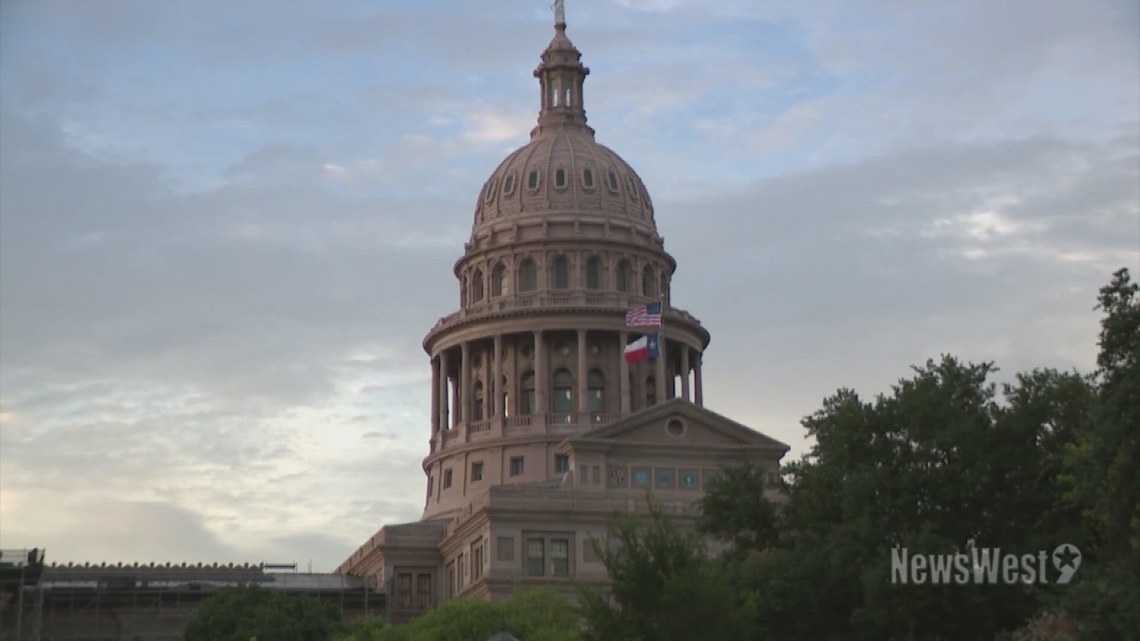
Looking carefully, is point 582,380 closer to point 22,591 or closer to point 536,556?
point 536,556

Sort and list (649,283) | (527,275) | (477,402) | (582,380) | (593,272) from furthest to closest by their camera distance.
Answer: (649,283) → (527,275) → (477,402) → (593,272) → (582,380)

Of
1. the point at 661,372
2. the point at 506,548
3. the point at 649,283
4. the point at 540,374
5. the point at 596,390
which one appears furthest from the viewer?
the point at 649,283

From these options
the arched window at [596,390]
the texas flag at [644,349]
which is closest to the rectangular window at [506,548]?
the texas flag at [644,349]

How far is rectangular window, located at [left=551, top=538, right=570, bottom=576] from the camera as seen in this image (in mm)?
126875

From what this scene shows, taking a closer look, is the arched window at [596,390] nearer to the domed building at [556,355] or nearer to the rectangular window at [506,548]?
the domed building at [556,355]

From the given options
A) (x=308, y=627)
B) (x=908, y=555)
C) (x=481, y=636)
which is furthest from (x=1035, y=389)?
(x=308, y=627)

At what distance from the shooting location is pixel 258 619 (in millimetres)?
114750

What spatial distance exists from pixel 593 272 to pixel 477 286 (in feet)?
27.7

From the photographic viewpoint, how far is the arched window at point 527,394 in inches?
6068

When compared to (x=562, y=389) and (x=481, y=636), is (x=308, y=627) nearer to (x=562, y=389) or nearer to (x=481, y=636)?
(x=481, y=636)

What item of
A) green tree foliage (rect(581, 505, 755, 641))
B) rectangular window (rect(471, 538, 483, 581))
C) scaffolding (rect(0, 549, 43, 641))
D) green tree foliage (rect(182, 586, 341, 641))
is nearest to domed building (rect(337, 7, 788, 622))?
rectangular window (rect(471, 538, 483, 581))

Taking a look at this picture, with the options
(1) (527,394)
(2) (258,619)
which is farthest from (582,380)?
(2) (258,619)

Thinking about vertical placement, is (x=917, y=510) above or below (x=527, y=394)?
below

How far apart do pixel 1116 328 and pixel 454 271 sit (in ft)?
318
